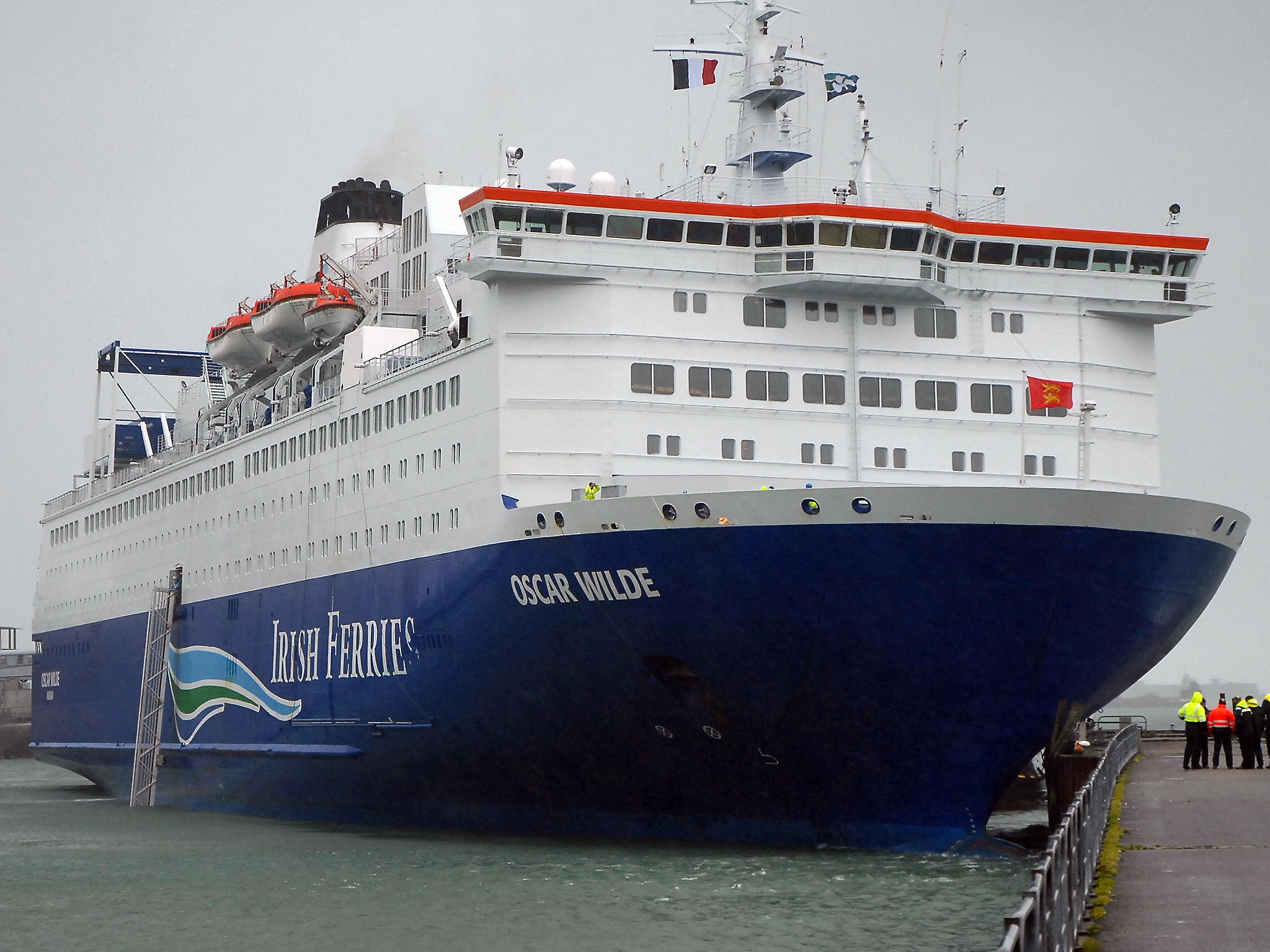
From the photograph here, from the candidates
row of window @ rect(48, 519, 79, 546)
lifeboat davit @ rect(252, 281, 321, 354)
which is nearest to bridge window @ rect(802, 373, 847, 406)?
lifeboat davit @ rect(252, 281, 321, 354)

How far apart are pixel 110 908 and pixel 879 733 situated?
9315 mm

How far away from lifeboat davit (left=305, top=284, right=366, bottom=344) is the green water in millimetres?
9624

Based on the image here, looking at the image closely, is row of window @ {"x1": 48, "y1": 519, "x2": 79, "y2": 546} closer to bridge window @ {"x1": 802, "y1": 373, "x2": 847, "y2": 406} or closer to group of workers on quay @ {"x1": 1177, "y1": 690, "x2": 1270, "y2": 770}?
bridge window @ {"x1": 802, "y1": 373, "x2": 847, "y2": 406}

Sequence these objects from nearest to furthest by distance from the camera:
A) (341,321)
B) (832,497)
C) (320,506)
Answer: (832,497)
(320,506)
(341,321)

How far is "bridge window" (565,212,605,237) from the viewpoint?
68.3ft

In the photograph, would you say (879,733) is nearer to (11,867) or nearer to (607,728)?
(607,728)

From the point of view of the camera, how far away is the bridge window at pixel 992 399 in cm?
2123

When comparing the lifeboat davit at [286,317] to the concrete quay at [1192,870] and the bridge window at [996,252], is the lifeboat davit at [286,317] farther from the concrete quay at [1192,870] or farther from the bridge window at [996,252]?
the concrete quay at [1192,870]

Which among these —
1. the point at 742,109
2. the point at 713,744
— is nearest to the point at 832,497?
the point at 713,744

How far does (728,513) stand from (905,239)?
5468 millimetres

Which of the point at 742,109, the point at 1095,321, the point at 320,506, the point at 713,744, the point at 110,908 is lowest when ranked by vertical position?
the point at 110,908

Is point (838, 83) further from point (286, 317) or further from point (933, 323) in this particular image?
point (286, 317)

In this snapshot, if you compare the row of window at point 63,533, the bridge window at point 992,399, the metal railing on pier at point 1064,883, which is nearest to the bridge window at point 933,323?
the bridge window at point 992,399

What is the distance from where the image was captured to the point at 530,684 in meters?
20.1
